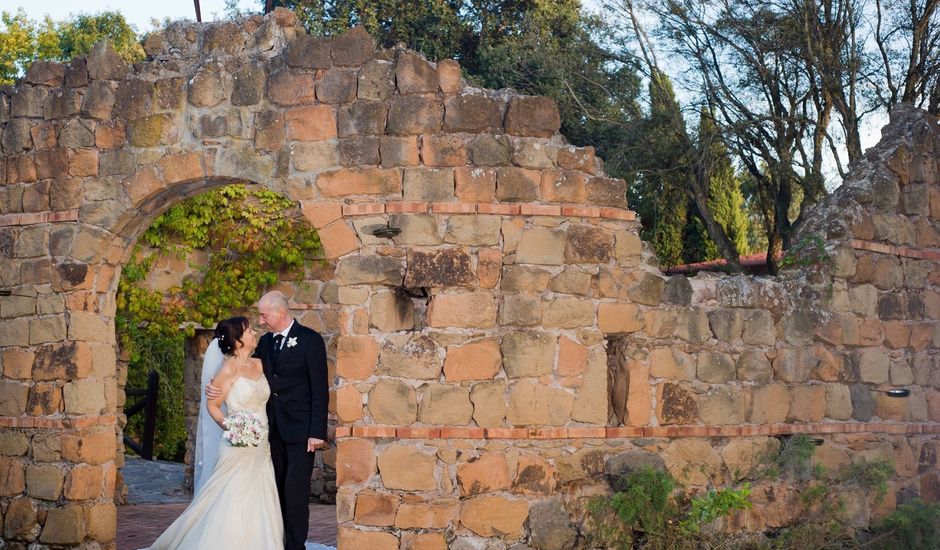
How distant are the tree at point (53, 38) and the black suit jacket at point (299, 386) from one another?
16.5 metres

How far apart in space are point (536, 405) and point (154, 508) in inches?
209

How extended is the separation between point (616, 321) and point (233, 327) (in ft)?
8.11

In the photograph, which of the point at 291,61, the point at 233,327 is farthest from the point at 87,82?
the point at 233,327

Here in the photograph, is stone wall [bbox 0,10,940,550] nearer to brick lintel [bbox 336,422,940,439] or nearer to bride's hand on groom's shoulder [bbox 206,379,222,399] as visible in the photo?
brick lintel [bbox 336,422,940,439]

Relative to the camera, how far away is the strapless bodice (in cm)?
714

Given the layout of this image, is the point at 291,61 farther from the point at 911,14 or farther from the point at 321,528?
Answer: the point at 911,14

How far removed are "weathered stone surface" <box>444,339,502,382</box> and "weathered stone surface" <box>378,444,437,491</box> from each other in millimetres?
498

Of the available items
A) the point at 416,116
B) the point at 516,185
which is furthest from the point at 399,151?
the point at 516,185

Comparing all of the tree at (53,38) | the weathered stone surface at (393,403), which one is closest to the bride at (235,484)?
the weathered stone surface at (393,403)

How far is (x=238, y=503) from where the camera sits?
7012 mm

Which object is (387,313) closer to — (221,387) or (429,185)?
(429,185)

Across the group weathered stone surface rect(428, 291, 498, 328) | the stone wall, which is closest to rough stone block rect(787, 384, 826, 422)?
the stone wall

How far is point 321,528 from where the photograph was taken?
30.1 ft

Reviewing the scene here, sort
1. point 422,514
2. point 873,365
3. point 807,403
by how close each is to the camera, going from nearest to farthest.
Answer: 1. point 422,514
2. point 807,403
3. point 873,365
